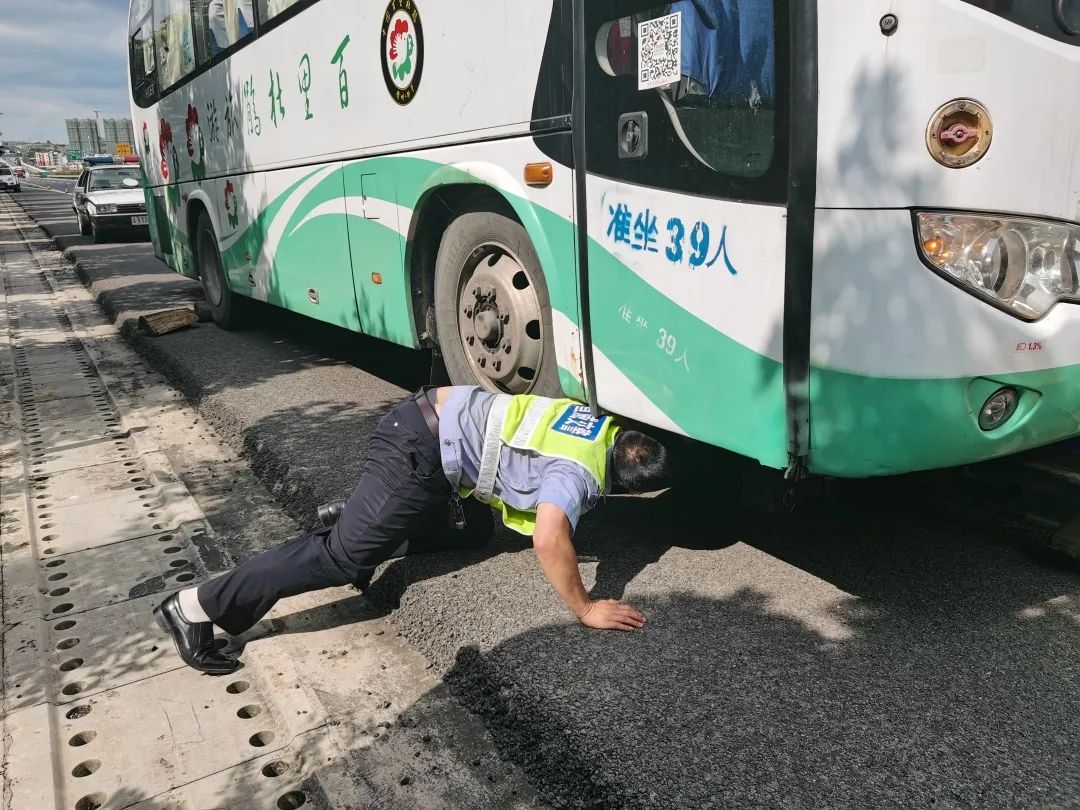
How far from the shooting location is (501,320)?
4027 millimetres

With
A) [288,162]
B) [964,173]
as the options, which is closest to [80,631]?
[964,173]

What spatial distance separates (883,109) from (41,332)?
947 cm

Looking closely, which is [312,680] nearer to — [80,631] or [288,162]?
[80,631]

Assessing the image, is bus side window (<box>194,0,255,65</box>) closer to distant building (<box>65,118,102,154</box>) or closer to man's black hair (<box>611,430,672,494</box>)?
man's black hair (<box>611,430,672,494</box>)

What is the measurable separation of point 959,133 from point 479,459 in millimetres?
1771

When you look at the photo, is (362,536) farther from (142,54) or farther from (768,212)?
(142,54)

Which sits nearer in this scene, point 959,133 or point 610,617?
point 959,133

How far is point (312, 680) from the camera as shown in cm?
297

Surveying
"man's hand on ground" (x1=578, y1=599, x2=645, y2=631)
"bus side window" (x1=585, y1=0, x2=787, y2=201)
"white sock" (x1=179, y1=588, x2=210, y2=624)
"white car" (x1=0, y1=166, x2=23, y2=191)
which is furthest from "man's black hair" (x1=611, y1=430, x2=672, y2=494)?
"white car" (x1=0, y1=166, x2=23, y2=191)

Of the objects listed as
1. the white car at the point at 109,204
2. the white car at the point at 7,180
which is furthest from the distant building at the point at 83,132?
the white car at the point at 109,204

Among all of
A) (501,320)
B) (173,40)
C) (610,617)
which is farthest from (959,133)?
(173,40)

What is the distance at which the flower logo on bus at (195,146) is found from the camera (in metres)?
8.04

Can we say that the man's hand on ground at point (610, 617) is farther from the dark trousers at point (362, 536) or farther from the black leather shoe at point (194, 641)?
the black leather shoe at point (194, 641)

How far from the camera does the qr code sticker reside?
2840mm
